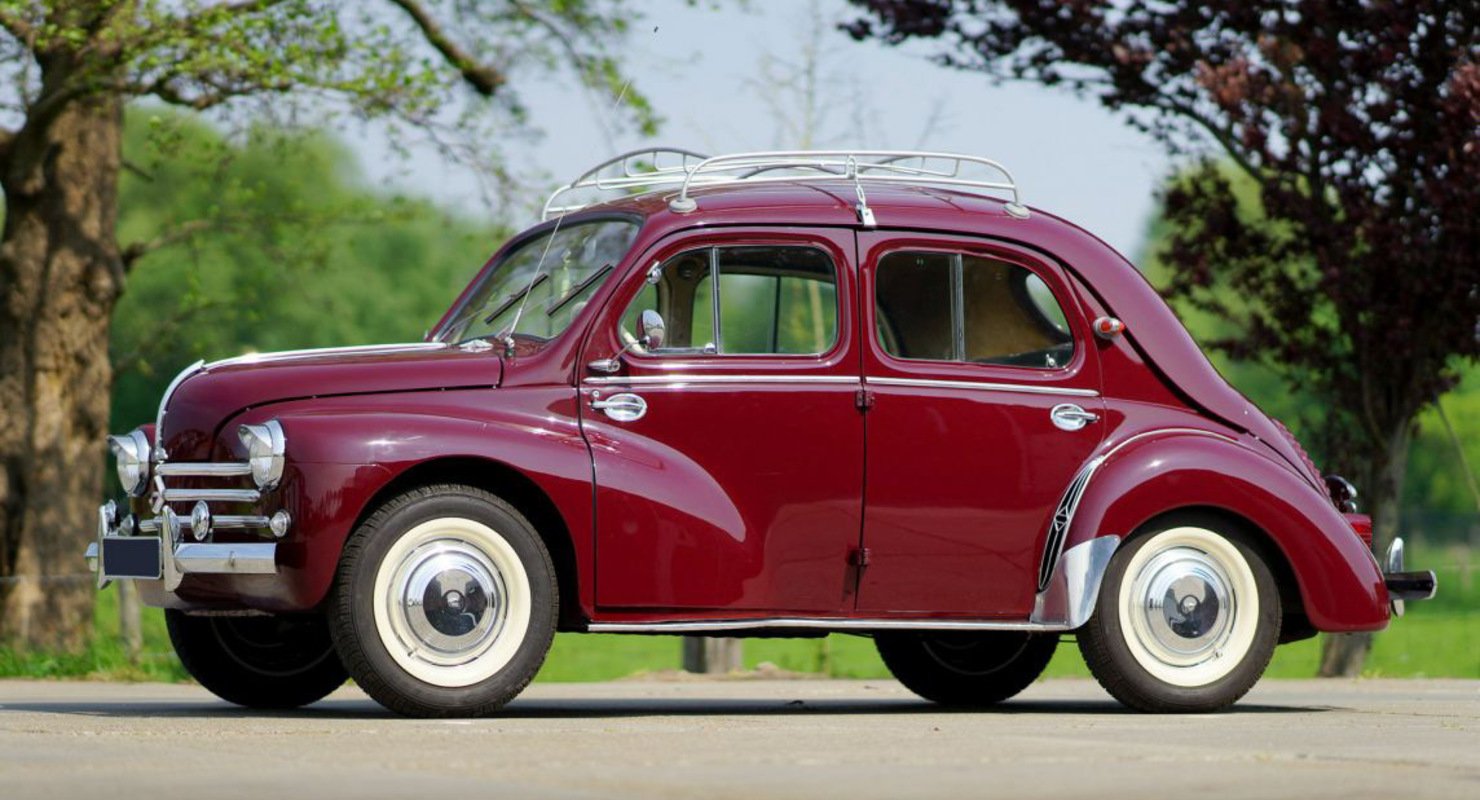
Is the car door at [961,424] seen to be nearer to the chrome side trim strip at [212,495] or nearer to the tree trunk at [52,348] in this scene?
the chrome side trim strip at [212,495]

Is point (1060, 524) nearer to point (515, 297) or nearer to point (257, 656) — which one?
point (515, 297)

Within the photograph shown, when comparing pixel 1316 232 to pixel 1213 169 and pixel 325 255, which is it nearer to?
pixel 1213 169

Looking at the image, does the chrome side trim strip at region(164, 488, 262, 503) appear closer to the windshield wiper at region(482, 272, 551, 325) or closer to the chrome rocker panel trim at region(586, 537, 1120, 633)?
the chrome rocker panel trim at region(586, 537, 1120, 633)

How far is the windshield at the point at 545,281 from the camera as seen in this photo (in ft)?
29.3

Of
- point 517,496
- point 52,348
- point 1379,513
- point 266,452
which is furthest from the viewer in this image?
point 52,348

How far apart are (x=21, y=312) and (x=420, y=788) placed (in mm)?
12756

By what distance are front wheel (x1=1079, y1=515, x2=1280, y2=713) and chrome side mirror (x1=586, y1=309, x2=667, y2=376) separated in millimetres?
1950

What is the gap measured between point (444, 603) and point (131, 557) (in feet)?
4.12

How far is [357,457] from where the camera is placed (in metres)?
8.05

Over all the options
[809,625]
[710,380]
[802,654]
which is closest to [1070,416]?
[809,625]

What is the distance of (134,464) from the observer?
28.9 ft

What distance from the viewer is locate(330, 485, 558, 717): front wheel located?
319 inches

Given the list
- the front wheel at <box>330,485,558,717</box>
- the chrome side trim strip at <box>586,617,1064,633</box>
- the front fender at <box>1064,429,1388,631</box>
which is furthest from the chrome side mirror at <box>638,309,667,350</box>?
the front fender at <box>1064,429,1388,631</box>

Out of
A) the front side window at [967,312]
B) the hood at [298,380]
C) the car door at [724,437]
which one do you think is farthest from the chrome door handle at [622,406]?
the front side window at [967,312]
